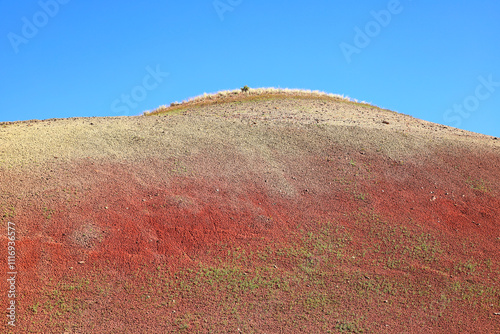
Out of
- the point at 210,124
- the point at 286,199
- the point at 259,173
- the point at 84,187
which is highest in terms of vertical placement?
the point at 210,124

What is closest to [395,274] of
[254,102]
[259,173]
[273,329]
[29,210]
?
[273,329]

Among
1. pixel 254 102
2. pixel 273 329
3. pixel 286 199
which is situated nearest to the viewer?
pixel 273 329

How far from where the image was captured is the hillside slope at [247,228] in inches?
464

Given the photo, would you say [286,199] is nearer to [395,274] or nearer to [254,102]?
[395,274]

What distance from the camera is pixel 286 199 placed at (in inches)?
632

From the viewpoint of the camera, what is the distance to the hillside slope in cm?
1180

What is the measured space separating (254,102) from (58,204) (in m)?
15.5

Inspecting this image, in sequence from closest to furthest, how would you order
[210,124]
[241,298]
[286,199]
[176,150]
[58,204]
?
[241,298] < [58,204] < [286,199] < [176,150] < [210,124]
